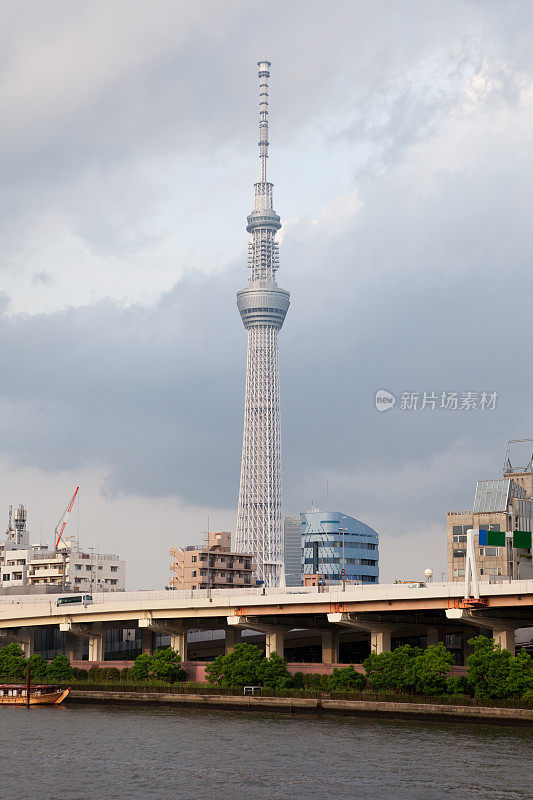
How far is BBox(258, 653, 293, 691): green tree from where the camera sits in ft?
364

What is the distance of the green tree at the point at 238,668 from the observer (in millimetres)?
111500

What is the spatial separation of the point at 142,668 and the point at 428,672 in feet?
112

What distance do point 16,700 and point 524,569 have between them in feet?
204

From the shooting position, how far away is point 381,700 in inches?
3994

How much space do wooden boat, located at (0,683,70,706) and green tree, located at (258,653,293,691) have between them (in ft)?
66.9

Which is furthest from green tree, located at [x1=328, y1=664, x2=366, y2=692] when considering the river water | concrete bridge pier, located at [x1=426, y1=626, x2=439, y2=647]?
concrete bridge pier, located at [x1=426, y1=626, x2=439, y2=647]

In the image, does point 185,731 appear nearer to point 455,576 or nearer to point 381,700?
point 381,700

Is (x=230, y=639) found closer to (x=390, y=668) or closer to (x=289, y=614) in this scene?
(x=289, y=614)

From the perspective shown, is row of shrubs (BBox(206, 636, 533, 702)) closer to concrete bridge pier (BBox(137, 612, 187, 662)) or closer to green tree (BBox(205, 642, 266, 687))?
green tree (BBox(205, 642, 266, 687))

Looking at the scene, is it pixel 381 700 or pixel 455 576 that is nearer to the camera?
pixel 381 700

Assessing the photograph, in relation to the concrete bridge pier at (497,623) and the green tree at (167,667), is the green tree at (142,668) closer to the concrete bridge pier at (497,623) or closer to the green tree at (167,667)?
the green tree at (167,667)

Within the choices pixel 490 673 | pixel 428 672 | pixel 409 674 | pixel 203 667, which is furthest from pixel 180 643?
pixel 490 673

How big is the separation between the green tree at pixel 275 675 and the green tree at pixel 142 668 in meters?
14.1

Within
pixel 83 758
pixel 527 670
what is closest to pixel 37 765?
pixel 83 758
